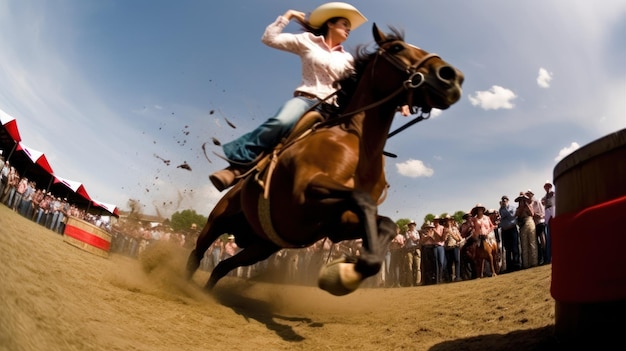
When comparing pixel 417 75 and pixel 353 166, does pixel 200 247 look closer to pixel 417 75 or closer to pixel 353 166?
pixel 353 166

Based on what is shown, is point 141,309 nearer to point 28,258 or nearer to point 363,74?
point 28,258

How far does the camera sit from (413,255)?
13.1m

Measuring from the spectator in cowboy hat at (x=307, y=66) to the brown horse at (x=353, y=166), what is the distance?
0.32m

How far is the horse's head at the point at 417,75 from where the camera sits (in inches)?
164

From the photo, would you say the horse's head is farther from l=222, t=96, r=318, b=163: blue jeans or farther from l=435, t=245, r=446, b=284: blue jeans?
l=435, t=245, r=446, b=284: blue jeans

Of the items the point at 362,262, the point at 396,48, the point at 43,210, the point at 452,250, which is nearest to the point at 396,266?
the point at 452,250

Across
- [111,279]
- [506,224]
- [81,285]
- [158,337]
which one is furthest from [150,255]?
[506,224]

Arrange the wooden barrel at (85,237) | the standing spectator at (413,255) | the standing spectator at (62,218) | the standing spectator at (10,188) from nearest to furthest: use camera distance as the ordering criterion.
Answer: the wooden barrel at (85,237), the standing spectator at (413,255), the standing spectator at (10,188), the standing spectator at (62,218)

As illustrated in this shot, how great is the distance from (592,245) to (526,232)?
25.1ft

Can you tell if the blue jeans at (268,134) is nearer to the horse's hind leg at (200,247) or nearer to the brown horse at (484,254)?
the horse's hind leg at (200,247)

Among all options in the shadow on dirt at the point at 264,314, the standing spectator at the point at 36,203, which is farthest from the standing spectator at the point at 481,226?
the standing spectator at the point at 36,203

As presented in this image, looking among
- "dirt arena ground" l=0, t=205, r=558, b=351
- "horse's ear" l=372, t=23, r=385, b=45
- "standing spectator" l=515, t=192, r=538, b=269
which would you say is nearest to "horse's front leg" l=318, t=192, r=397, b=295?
"dirt arena ground" l=0, t=205, r=558, b=351

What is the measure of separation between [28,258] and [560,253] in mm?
5855

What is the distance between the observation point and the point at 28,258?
5020mm
